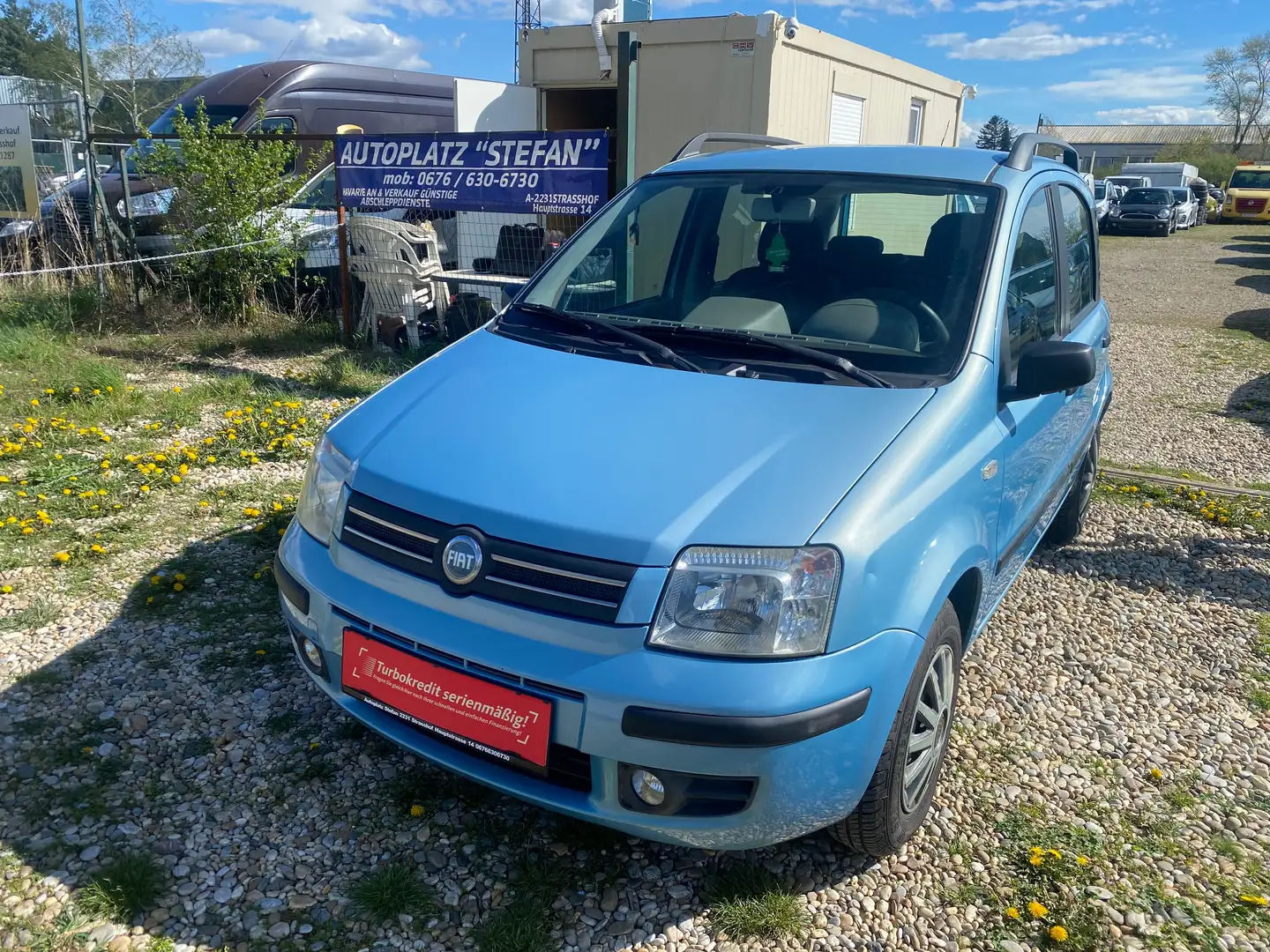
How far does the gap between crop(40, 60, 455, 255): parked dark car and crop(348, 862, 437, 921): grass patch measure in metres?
8.66

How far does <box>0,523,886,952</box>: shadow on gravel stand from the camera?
7.57ft

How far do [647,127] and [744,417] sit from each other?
28.4ft

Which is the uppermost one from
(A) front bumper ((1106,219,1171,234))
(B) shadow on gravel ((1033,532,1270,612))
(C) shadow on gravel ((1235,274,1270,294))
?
(A) front bumper ((1106,219,1171,234))

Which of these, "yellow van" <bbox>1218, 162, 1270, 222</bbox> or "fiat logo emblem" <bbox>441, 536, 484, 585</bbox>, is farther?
"yellow van" <bbox>1218, 162, 1270, 222</bbox>

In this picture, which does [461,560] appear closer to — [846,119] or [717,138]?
[717,138]

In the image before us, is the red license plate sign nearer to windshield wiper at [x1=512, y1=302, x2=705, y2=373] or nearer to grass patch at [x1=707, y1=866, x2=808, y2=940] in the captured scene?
grass patch at [x1=707, y1=866, x2=808, y2=940]

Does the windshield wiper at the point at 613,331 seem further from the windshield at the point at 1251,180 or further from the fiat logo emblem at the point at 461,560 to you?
the windshield at the point at 1251,180

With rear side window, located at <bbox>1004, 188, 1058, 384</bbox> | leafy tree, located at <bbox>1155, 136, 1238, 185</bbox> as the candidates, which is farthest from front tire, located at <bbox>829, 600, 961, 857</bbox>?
leafy tree, located at <bbox>1155, 136, 1238, 185</bbox>

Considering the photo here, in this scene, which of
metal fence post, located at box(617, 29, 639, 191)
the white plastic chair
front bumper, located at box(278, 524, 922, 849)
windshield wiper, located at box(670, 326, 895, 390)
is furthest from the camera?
the white plastic chair

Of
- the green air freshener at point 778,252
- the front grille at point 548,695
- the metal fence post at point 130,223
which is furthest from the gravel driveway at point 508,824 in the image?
the metal fence post at point 130,223

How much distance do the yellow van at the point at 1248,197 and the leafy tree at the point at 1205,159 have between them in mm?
13762

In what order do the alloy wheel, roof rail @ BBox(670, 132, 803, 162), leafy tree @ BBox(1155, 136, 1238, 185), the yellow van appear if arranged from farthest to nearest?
leafy tree @ BBox(1155, 136, 1238, 185) < the yellow van < roof rail @ BBox(670, 132, 803, 162) < the alloy wheel

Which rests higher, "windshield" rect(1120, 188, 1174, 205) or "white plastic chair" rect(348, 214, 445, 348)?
"windshield" rect(1120, 188, 1174, 205)

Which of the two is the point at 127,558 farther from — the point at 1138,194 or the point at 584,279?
the point at 1138,194
